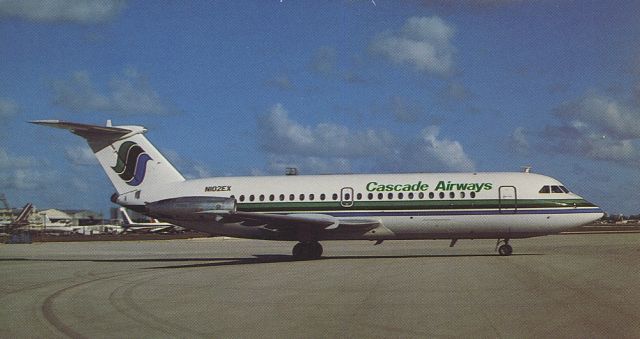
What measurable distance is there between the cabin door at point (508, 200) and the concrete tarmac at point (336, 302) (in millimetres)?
4550

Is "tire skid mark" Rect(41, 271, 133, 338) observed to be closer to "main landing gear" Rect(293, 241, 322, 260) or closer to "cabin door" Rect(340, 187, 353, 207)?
"main landing gear" Rect(293, 241, 322, 260)

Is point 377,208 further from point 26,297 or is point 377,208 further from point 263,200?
point 26,297

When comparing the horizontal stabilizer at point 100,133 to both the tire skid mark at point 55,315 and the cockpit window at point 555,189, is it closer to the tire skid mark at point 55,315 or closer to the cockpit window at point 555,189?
the tire skid mark at point 55,315

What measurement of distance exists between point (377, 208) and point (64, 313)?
1575 cm

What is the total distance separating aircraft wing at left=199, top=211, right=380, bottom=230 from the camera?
24.2m

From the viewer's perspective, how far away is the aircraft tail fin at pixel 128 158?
92.5ft

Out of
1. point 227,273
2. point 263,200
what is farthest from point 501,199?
point 227,273

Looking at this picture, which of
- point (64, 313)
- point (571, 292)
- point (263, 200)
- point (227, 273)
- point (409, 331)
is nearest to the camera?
point (409, 331)

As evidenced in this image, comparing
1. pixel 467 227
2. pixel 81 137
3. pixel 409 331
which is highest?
pixel 81 137

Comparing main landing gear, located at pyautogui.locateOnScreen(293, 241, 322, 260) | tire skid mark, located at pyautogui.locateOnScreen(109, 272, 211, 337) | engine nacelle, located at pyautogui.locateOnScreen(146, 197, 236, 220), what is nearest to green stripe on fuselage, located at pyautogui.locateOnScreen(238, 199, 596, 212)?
main landing gear, located at pyautogui.locateOnScreen(293, 241, 322, 260)

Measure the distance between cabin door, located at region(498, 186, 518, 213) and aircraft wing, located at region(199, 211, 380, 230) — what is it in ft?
15.7

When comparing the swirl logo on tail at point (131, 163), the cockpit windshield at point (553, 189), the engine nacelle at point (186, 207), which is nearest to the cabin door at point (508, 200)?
the cockpit windshield at point (553, 189)

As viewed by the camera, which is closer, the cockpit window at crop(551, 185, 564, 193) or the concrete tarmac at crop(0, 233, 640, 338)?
the concrete tarmac at crop(0, 233, 640, 338)

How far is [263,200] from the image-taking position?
27422 millimetres
